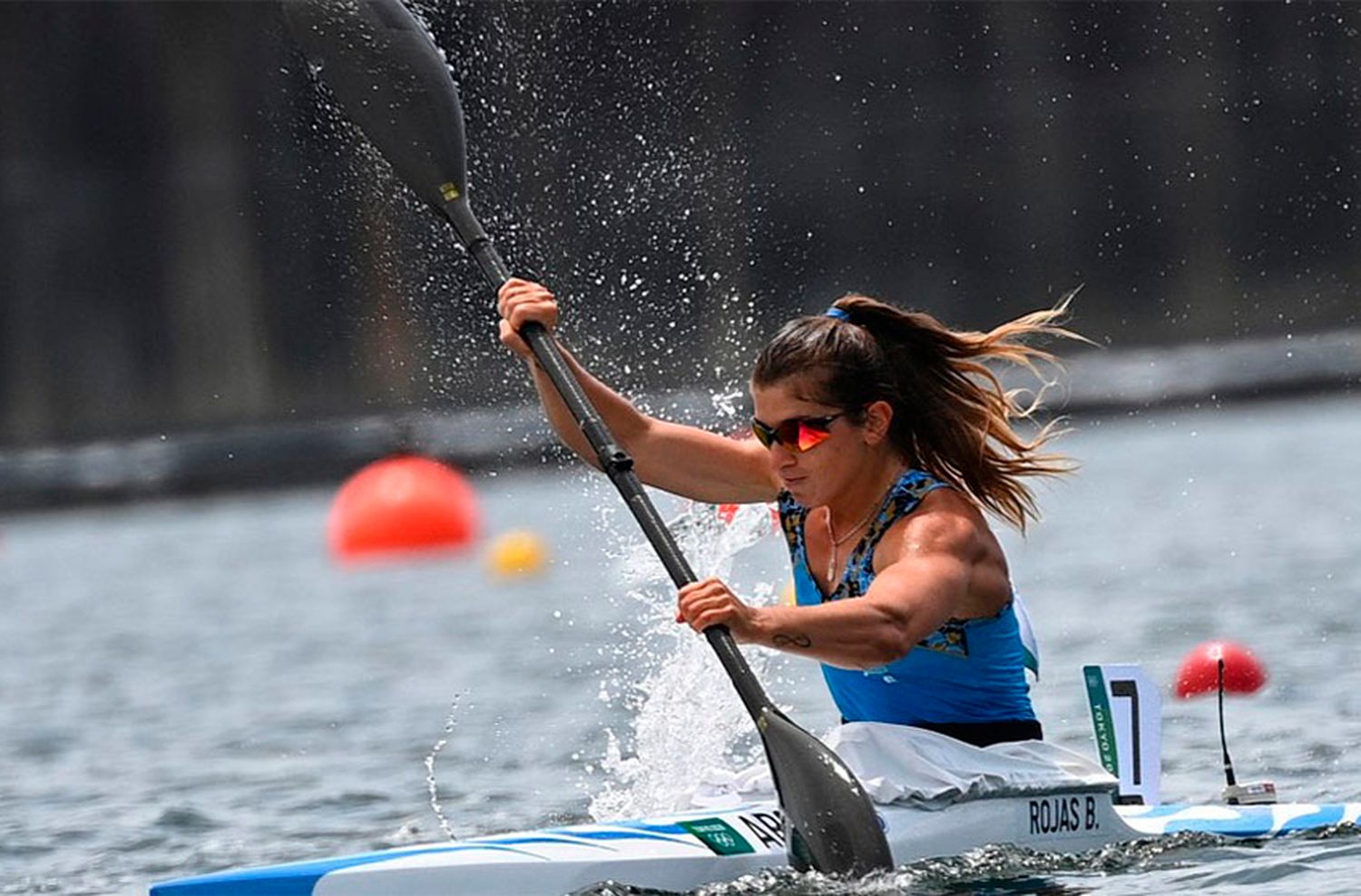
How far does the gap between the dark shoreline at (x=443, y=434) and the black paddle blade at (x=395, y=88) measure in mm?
12928

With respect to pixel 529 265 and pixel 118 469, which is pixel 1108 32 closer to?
pixel 529 265

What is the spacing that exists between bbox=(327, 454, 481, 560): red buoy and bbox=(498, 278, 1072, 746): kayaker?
10639 mm

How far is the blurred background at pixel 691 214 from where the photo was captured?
20422 millimetres

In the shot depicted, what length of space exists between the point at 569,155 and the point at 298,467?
422 cm

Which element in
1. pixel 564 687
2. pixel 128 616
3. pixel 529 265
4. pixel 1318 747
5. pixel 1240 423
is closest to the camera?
pixel 1318 747

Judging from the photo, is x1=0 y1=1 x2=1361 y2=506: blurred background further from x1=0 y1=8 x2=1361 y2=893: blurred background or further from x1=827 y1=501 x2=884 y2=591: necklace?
x1=827 y1=501 x2=884 y2=591: necklace

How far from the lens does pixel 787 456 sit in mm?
5344

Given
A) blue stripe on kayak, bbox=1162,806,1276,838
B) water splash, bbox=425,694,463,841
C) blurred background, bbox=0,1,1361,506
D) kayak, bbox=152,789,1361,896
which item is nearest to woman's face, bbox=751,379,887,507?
kayak, bbox=152,789,1361,896

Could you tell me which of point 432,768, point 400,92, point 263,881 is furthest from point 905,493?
point 432,768

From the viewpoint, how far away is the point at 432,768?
820cm

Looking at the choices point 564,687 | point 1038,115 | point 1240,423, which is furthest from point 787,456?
point 1038,115

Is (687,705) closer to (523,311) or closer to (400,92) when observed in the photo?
(523,311)

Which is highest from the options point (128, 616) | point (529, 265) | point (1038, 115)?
point (1038, 115)

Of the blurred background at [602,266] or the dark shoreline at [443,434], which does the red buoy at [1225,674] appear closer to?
the blurred background at [602,266]
